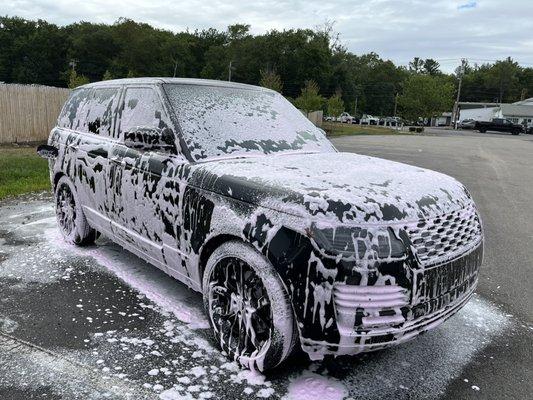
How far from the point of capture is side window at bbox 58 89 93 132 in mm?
5114

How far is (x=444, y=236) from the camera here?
2857 mm

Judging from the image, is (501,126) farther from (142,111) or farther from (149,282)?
(142,111)

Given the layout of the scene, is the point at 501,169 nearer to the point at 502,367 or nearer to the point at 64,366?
the point at 502,367

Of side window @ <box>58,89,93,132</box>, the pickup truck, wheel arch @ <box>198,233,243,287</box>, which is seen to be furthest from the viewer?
the pickup truck

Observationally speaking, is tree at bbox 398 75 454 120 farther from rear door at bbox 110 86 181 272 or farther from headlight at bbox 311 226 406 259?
headlight at bbox 311 226 406 259

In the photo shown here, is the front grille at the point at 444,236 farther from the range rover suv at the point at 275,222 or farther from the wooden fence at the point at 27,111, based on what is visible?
the wooden fence at the point at 27,111

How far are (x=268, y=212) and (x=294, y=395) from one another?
1.09m

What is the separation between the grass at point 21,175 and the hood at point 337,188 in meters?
6.37

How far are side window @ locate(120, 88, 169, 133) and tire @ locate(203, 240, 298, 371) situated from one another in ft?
4.16

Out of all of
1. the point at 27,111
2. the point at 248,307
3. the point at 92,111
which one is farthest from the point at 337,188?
the point at 27,111

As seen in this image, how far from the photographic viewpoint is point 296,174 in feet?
10.1

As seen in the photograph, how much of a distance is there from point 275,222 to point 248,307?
0.61 metres

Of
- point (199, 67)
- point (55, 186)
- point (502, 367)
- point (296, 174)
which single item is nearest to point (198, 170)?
point (296, 174)

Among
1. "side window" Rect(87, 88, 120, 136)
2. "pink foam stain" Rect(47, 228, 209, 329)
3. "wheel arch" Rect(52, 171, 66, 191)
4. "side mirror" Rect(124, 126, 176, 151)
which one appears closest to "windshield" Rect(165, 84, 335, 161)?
"side mirror" Rect(124, 126, 176, 151)
